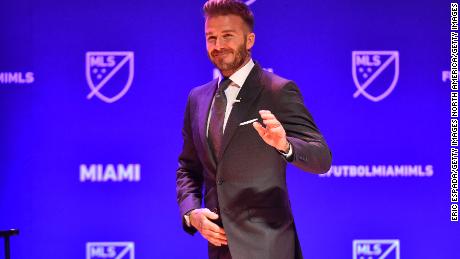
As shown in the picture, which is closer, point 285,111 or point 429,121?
point 285,111

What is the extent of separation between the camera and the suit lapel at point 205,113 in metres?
2.17

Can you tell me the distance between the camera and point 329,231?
152 inches

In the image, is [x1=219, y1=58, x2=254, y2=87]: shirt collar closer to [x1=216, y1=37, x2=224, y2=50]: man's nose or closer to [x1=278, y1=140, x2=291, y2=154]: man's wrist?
[x1=216, y1=37, x2=224, y2=50]: man's nose

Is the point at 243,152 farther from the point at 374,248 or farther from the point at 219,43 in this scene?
the point at 374,248

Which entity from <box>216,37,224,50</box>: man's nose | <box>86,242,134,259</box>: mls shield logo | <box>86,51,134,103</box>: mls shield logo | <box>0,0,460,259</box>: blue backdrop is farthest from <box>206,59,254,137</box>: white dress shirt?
<box>86,242,134,259</box>: mls shield logo

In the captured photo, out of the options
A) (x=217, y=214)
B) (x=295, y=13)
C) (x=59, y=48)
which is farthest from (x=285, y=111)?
(x=59, y=48)

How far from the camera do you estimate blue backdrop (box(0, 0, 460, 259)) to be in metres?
3.80

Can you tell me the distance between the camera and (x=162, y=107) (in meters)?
3.82

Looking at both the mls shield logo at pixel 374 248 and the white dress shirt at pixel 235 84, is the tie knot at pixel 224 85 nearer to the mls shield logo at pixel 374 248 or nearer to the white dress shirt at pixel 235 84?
the white dress shirt at pixel 235 84

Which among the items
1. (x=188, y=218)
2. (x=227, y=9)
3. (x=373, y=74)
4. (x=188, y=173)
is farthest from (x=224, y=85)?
(x=373, y=74)

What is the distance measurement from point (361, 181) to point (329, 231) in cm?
38

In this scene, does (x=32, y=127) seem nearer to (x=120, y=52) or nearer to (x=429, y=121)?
(x=120, y=52)

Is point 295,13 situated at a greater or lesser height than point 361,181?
greater

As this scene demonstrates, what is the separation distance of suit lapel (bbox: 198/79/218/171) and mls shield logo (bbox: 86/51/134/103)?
155 cm
